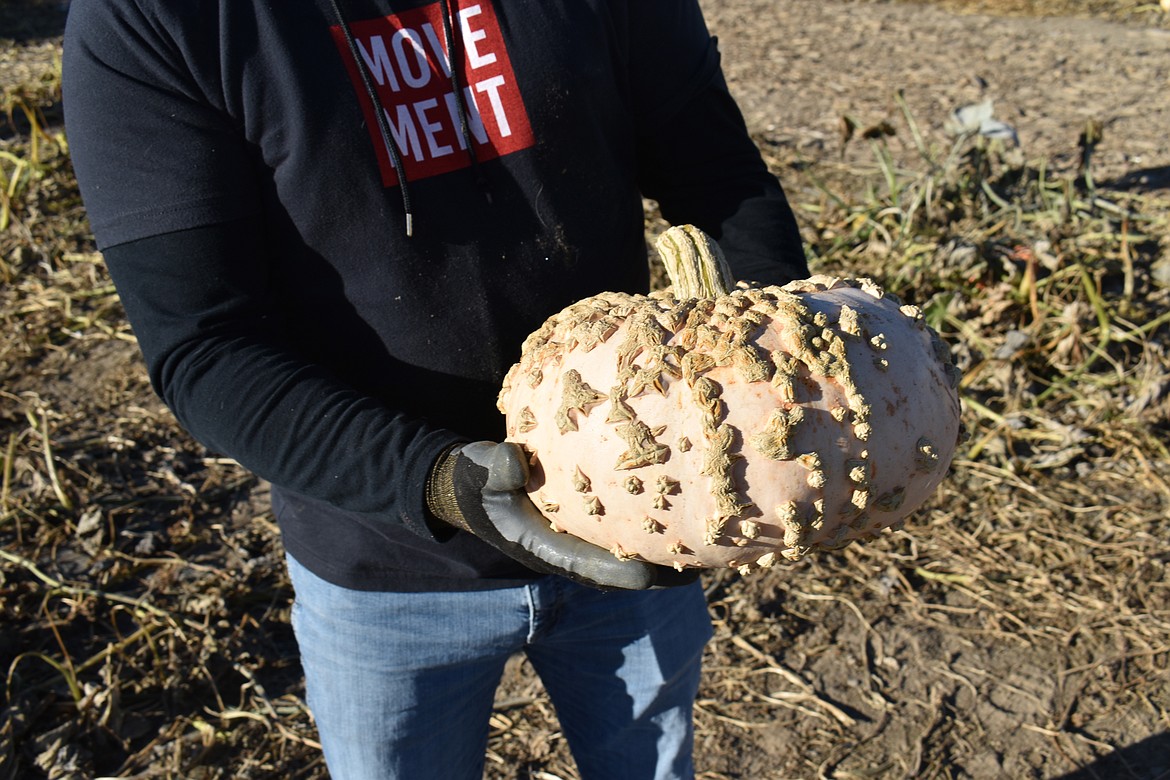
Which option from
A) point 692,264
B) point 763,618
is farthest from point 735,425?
point 763,618

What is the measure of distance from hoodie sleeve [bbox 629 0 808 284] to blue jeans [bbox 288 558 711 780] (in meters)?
0.67

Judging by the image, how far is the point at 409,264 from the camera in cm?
166

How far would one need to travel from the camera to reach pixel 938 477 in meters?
1.59

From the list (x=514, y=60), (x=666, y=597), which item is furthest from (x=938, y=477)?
(x=514, y=60)

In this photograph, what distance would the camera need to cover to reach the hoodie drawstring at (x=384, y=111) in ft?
5.24

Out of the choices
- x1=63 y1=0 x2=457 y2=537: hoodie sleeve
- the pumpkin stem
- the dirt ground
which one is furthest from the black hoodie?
the dirt ground

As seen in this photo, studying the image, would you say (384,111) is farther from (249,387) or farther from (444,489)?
(444,489)

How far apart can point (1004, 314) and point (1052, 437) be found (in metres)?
0.62

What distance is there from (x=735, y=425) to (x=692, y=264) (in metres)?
0.33

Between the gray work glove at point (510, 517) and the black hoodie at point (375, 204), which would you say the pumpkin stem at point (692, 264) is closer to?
the black hoodie at point (375, 204)

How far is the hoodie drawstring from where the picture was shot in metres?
1.60

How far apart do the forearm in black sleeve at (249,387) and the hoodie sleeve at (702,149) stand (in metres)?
0.70

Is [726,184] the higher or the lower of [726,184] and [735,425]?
the higher

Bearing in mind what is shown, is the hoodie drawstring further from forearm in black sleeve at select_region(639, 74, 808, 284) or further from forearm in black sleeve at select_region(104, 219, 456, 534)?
forearm in black sleeve at select_region(639, 74, 808, 284)
